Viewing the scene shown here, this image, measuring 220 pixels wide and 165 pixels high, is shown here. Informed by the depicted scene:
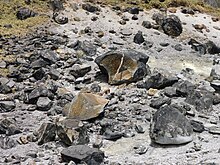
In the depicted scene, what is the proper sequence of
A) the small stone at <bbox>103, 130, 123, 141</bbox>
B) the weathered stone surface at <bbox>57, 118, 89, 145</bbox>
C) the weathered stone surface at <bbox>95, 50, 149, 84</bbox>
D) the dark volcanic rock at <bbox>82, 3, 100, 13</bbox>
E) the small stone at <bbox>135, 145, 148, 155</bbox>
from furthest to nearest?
the dark volcanic rock at <bbox>82, 3, 100, 13</bbox> → the weathered stone surface at <bbox>95, 50, 149, 84</bbox> → the small stone at <bbox>103, 130, 123, 141</bbox> → the weathered stone surface at <bbox>57, 118, 89, 145</bbox> → the small stone at <bbox>135, 145, 148, 155</bbox>

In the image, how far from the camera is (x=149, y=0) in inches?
559

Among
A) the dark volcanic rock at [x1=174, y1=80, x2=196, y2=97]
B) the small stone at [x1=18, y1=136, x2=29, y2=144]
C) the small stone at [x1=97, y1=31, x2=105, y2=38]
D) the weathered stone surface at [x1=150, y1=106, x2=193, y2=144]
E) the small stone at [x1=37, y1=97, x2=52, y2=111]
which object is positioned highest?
the weathered stone surface at [x1=150, y1=106, x2=193, y2=144]

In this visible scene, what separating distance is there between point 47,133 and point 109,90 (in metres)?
2.07

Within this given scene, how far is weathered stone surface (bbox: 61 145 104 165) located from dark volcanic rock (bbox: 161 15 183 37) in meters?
6.75

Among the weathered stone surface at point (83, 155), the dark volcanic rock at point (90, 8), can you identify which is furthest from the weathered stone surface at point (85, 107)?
the dark volcanic rock at point (90, 8)

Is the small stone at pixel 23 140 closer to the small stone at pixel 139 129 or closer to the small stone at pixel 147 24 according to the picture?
the small stone at pixel 139 129

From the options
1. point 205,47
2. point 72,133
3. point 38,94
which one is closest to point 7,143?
point 72,133

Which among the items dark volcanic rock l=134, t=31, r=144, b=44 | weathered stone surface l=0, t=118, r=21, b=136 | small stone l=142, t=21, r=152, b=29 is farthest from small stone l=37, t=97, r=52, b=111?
small stone l=142, t=21, r=152, b=29

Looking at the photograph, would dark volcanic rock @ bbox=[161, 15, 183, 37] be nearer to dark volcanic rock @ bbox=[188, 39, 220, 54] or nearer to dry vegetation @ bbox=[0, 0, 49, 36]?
dark volcanic rock @ bbox=[188, 39, 220, 54]

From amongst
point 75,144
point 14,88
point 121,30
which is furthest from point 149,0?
point 75,144

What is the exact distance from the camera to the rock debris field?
641cm

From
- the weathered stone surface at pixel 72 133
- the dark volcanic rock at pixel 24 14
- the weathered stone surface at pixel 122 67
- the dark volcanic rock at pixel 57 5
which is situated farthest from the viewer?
the dark volcanic rock at pixel 57 5

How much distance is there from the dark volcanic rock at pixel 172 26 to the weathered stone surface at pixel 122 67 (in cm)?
368

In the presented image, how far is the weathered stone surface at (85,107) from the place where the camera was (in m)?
7.27
